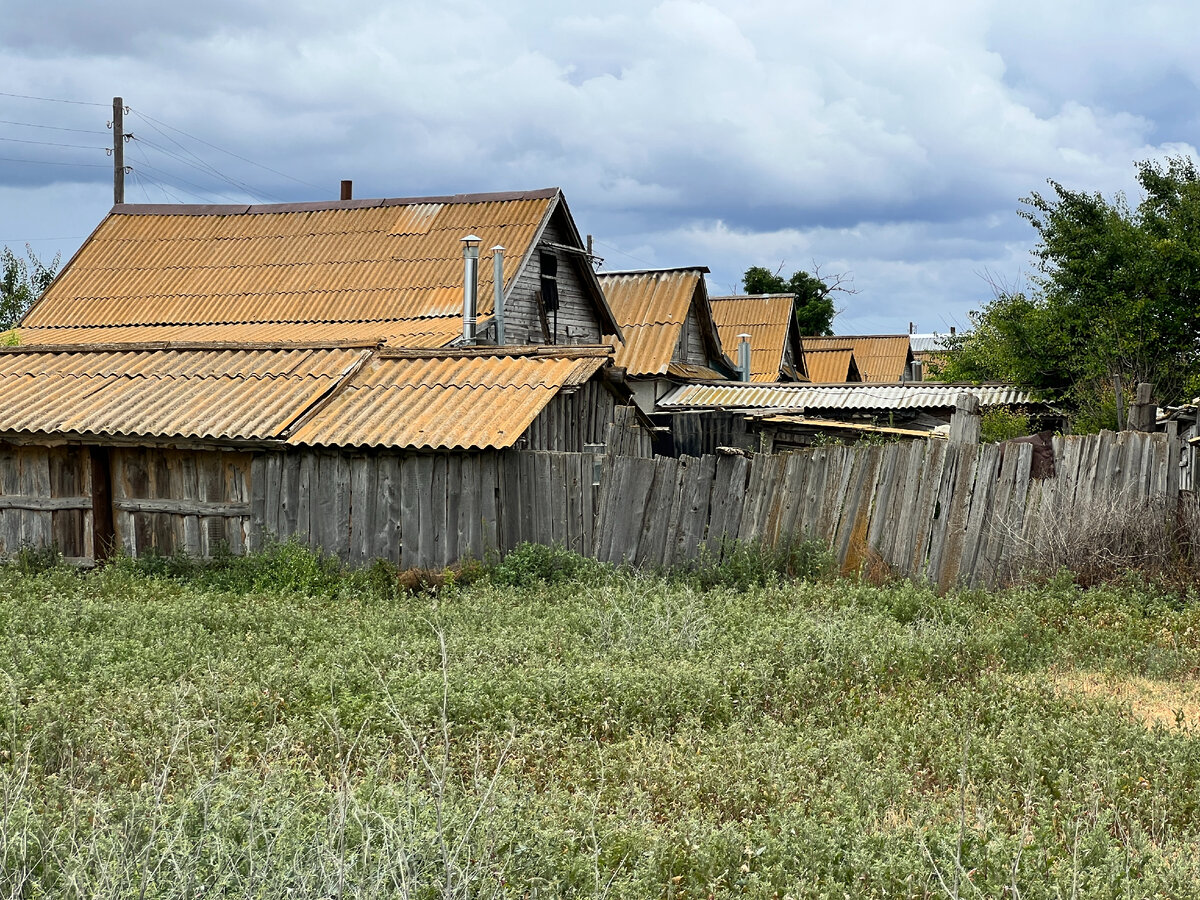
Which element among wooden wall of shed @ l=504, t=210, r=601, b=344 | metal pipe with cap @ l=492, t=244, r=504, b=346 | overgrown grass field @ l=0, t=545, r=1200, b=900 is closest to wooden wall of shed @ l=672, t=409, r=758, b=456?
metal pipe with cap @ l=492, t=244, r=504, b=346

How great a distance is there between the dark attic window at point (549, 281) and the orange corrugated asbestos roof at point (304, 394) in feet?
29.5

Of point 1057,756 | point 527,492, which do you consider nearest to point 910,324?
point 527,492

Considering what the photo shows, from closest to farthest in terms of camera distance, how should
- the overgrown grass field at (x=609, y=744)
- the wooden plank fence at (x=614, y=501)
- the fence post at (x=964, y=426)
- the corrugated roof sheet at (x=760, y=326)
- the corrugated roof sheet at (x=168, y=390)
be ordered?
the overgrown grass field at (x=609, y=744), the wooden plank fence at (x=614, y=501), the fence post at (x=964, y=426), the corrugated roof sheet at (x=168, y=390), the corrugated roof sheet at (x=760, y=326)

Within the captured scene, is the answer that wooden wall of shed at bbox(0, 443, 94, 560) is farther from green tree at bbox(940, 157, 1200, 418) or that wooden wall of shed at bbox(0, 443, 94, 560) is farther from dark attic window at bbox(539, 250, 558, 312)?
green tree at bbox(940, 157, 1200, 418)

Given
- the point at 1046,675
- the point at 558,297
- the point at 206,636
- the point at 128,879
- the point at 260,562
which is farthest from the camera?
the point at 558,297

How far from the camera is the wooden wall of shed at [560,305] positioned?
2144 cm

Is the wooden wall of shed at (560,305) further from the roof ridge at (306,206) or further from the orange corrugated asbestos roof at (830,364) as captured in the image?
the orange corrugated asbestos roof at (830,364)

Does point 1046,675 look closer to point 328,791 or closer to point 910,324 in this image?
point 328,791

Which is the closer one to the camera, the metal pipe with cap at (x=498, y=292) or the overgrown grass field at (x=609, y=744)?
the overgrown grass field at (x=609, y=744)

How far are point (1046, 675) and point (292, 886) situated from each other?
534cm

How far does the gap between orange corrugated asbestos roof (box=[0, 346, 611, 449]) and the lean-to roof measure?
17.6 ft

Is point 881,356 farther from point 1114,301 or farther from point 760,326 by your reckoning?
point 1114,301

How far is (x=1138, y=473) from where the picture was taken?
9.77m

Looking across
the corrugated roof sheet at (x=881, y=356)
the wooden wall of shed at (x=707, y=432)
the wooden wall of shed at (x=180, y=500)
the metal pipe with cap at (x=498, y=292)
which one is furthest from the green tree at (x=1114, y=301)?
the corrugated roof sheet at (x=881, y=356)
